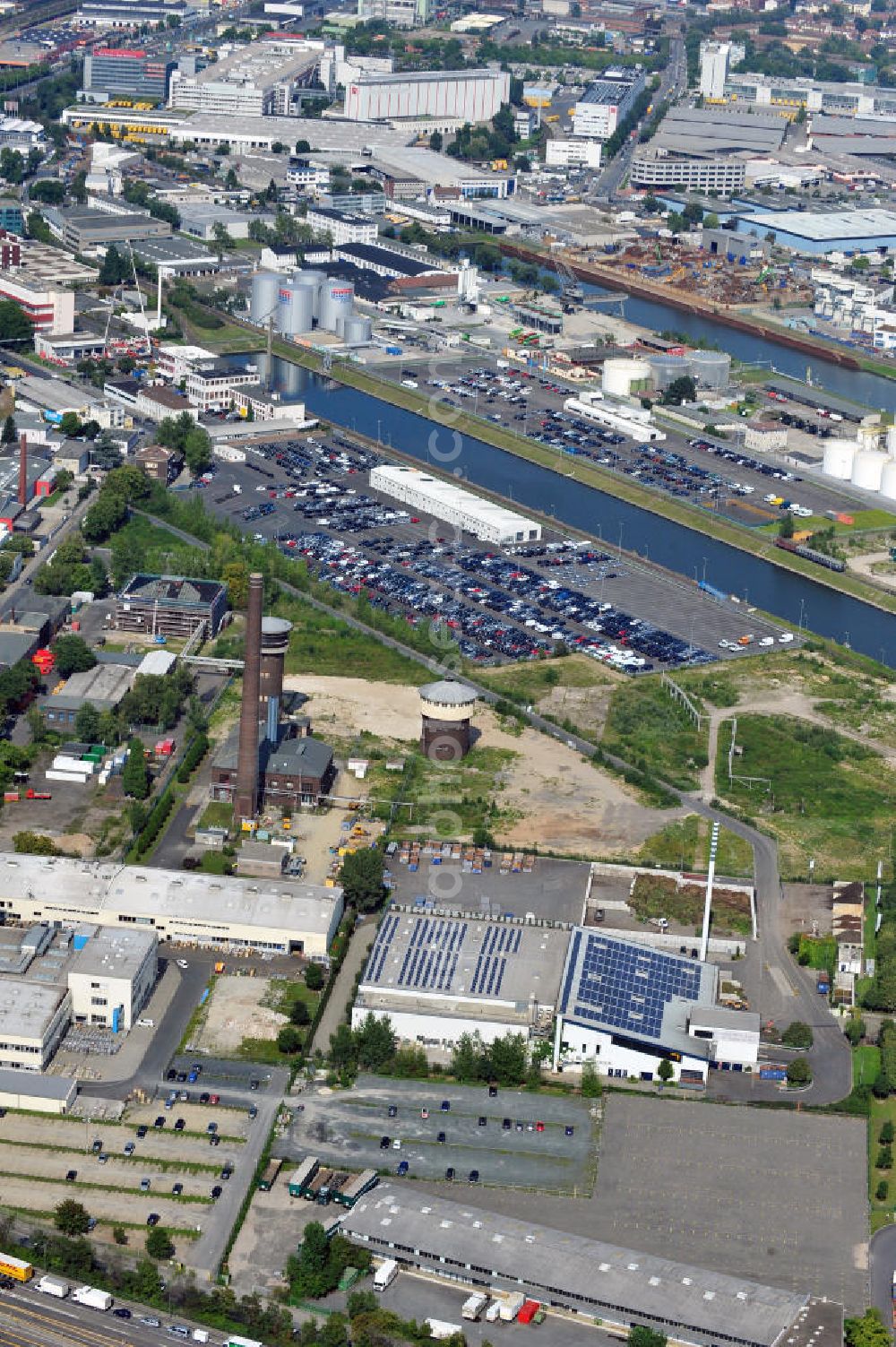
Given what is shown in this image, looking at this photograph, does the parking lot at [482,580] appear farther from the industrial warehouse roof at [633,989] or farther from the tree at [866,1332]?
the tree at [866,1332]

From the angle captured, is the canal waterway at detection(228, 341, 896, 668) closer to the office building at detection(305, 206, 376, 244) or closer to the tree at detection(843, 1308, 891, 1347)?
the office building at detection(305, 206, 376, 244)

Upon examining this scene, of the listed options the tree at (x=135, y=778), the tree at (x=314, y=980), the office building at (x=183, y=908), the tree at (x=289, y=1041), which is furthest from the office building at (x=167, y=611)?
the tree at (x=289, y=1041)

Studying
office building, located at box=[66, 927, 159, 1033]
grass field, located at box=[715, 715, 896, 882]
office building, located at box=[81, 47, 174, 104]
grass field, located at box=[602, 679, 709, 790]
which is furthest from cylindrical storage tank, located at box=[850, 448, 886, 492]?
office building, located at box=[81, 47, 174, 104]

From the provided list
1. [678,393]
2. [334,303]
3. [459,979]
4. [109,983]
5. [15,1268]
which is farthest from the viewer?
[334,303]

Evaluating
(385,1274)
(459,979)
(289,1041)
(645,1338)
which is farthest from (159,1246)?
(459,979)

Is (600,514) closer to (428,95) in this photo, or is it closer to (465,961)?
(465,961)

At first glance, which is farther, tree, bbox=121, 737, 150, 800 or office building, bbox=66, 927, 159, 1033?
tree, bbox=121, 737, 150, 800

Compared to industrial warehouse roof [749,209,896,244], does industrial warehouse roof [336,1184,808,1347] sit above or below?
above
